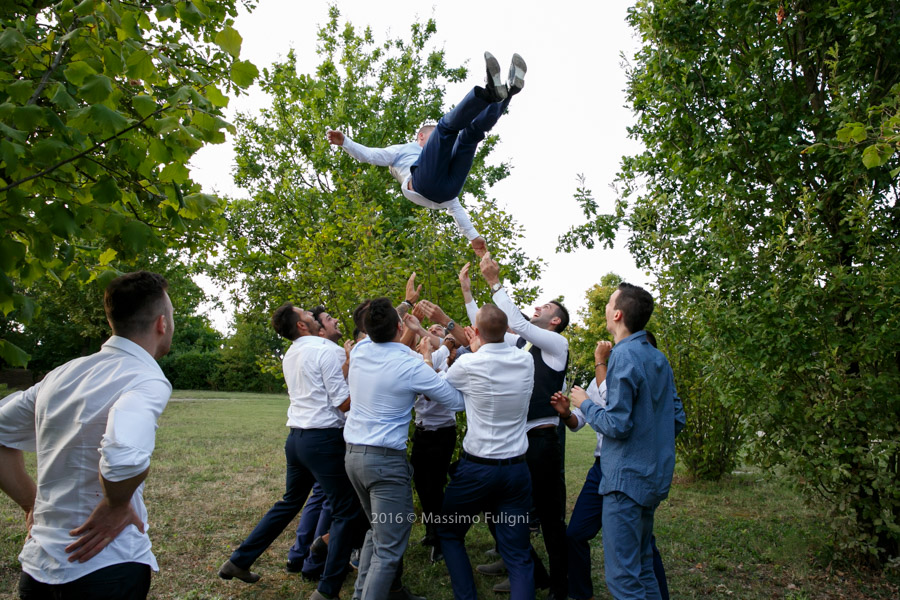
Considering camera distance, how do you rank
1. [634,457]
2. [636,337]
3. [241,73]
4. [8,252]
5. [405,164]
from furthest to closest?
[405,164] < [636,337] < [634,457] < [241,73] < [8,252]

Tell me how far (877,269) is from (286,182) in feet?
41.1

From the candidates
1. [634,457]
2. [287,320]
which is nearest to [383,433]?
[634,457]

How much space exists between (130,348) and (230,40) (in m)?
1.60

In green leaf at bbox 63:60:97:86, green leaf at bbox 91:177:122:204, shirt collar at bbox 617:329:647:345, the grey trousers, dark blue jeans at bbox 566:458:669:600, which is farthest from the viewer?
dark blue jeans at bbox 566:458:669:600

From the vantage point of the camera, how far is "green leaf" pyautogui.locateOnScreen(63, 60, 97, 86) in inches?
113

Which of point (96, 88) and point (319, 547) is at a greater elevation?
point (96, 88)

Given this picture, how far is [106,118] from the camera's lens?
2891 millimetres

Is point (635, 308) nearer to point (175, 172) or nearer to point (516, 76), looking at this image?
point (516, 76)

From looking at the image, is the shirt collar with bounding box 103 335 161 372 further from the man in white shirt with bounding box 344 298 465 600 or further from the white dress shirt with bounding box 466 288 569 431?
the white dress shirt with bounding box 466 288 569 431

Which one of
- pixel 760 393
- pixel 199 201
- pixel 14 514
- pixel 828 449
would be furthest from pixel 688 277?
pixel 14 514

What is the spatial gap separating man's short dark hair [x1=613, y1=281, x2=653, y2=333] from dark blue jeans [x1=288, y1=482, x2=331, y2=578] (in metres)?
3.46

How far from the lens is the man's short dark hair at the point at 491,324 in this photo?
4598mm

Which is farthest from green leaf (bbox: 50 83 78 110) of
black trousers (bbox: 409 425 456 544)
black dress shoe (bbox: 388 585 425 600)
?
black dress shoe (bbox: 388 585 425 600)

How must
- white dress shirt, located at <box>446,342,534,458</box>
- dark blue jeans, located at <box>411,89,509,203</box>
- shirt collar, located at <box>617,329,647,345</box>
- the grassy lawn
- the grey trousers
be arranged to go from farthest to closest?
the grassy lawn, dark blue jeans, located at <box>411,89,509,203</box>, white dress shirt, located at <box>446,342,534,458</box>, the grey trousers, shirt collar, located at <box>617,329,647,345</box>
